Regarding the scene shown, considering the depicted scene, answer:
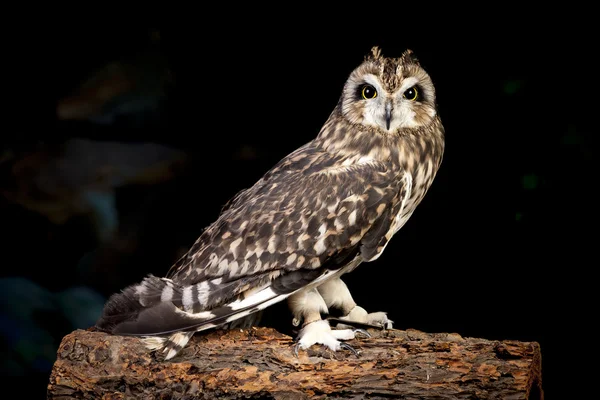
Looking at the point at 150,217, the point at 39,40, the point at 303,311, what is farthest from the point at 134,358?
the point at 39,40

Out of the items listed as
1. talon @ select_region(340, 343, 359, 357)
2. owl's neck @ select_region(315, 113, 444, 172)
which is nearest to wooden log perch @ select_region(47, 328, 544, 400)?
talon @ select_region(340, 343, 359, 357)

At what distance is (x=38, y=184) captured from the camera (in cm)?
273

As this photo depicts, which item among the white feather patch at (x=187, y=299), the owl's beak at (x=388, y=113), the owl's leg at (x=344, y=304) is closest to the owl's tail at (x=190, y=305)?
the white feather patch at (x=187, y=299)

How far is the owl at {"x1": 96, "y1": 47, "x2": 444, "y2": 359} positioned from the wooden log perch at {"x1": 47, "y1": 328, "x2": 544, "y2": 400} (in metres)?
0.05

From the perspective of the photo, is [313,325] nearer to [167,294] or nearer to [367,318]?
[367,318]

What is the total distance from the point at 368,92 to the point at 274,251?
49cm

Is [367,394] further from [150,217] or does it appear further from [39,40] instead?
[39,40]

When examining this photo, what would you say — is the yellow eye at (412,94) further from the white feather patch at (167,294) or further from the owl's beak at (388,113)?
the white feather patch at (167,294)

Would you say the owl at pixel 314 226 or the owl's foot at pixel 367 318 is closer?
the owl at pixel 314 226

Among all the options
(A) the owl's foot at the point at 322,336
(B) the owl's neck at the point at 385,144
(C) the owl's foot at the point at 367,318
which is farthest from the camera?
(C) the owl's foot at the point at 367,318

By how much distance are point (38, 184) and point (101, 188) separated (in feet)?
0.67

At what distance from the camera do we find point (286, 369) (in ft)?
6.77

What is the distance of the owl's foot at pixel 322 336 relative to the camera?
2.10 m

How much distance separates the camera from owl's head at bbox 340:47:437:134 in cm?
215
